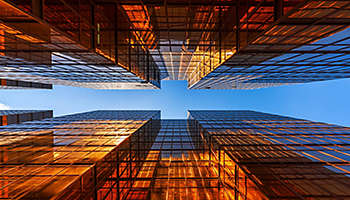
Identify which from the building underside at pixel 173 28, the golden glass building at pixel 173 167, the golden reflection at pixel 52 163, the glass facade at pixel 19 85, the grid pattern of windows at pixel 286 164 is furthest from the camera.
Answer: the glass facade at pixel 19 85

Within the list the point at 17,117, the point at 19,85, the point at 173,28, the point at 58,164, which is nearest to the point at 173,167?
the point at 58,164

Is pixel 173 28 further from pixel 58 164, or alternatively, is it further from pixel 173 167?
pixel 58 164

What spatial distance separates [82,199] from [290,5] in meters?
16.1

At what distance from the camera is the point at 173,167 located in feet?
47.4

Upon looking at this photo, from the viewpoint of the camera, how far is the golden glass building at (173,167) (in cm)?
986

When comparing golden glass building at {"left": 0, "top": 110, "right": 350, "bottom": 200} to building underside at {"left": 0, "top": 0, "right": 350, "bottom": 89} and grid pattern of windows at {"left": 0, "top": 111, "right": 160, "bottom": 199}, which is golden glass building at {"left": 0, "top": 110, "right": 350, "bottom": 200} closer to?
grid pattern of windows at {"left": 0, "top": 111, "right": 160, "bottom": 199}

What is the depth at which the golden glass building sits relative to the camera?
9.86 meters

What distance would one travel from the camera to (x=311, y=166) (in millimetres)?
12195

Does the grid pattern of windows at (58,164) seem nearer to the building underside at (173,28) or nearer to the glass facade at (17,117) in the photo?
the building underside at (173,28)

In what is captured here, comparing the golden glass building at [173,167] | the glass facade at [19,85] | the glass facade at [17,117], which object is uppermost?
the glass facade at [19,85]

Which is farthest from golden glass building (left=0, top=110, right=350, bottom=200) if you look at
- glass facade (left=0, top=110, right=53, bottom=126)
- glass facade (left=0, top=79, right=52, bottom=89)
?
glass facade (left=0, top=79, right=52, bottom=89)

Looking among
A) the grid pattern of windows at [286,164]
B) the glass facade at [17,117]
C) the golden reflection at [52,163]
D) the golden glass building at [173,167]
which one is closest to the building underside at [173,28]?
the golden reflection at [52,163]

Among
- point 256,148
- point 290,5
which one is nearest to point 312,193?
point 256,148

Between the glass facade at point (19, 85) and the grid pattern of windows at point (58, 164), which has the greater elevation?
the glass facade at point (19, 85)
